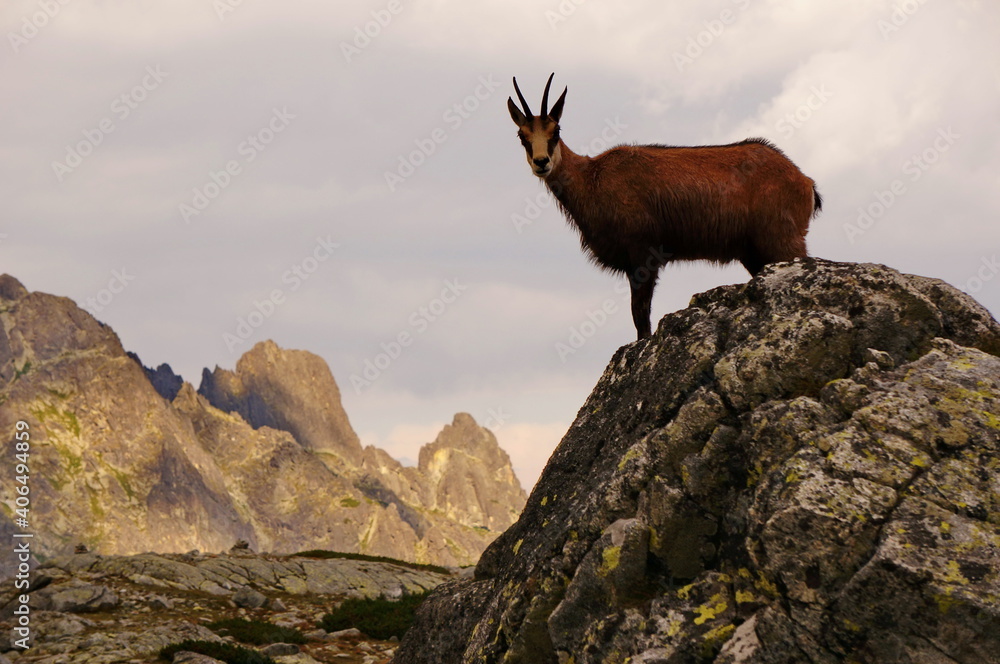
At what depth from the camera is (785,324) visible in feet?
22.2

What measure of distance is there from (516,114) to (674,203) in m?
2.82

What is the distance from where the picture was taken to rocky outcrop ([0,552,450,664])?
20469mm

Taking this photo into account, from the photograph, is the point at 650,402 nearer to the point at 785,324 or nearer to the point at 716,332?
the point at 716,332

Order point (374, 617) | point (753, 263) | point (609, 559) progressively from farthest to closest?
point (374, 617), point (753, 263), point (609, 559)

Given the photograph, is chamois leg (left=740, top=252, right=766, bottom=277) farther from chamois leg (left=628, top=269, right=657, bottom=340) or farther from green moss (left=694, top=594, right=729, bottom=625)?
green moss (left=694, top=594, right=729, bottom=625)

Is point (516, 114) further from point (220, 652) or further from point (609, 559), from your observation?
point (220, 652)

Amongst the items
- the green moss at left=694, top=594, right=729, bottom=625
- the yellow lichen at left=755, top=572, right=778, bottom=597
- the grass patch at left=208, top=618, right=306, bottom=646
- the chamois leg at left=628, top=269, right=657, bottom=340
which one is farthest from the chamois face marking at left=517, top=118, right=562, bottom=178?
the grass patch at left=208, top=618, right=306, bottom=646

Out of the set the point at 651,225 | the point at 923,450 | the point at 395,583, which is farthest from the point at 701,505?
the point at 395,583

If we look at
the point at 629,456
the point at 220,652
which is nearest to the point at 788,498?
the point at 629,456

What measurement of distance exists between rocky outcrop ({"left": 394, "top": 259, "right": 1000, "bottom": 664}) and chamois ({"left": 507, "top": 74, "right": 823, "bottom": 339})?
2.99 meters

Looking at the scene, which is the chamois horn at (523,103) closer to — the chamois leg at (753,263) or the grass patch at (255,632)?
the chamois leg at (753,263)

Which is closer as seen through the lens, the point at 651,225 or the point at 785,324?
the point at 785,324

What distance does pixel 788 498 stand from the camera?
5496 mm

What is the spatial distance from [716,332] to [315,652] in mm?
17788
